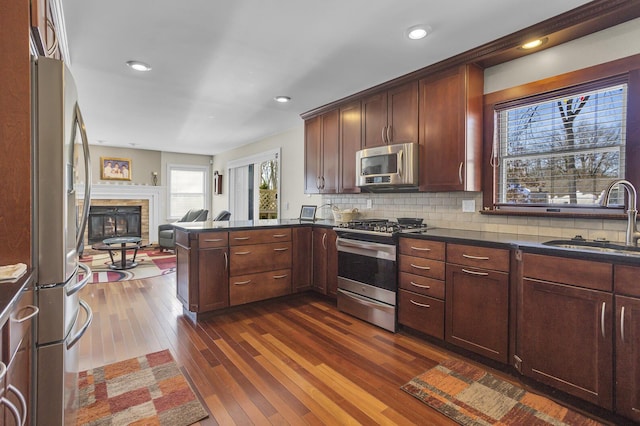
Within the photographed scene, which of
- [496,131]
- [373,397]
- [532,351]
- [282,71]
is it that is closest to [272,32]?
[282,71]

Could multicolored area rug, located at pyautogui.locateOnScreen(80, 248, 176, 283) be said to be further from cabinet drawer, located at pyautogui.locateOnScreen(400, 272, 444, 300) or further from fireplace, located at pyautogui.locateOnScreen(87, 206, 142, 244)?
cabinet drawer, located at pyautogui.locateOnScreen(400, 272, 444, 300)

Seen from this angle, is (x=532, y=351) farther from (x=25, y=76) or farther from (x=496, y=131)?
(x=25, y=76)

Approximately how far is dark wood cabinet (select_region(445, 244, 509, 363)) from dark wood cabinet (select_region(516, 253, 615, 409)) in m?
0.12

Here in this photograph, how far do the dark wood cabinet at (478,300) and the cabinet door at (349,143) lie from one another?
161cm

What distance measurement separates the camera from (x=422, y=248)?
8.51 ft

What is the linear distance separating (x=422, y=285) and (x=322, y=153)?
87.0 inches

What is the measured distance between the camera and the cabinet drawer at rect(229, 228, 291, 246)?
3.26m

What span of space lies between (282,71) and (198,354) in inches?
100

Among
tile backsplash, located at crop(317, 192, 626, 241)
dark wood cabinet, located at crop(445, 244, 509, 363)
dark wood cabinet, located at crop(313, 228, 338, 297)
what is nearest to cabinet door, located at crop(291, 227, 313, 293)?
dark wood cabinet, located at crop(313, 228, 338, 297)

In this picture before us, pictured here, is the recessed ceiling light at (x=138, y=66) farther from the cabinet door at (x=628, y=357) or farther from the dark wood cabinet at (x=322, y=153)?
the cabinet door at (x=628, y=357)

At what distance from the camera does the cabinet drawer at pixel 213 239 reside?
3.07 metres

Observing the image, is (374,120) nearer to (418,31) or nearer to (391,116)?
(391,116)

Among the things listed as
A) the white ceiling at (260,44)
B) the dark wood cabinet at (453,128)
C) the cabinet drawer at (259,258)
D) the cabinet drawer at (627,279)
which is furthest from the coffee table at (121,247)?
the cabinet drawer at (627,279)

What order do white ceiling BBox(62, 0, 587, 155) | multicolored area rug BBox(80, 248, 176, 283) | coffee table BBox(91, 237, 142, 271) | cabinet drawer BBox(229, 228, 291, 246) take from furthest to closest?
coffee table BBox(91, 237, 142, 271) → multicolored area rug BBox(80, 248, 176, 283) → cabinet drawer BBox(229, 228, 291, 246) → white ceiling BBox(62, 0, 587, 155)
